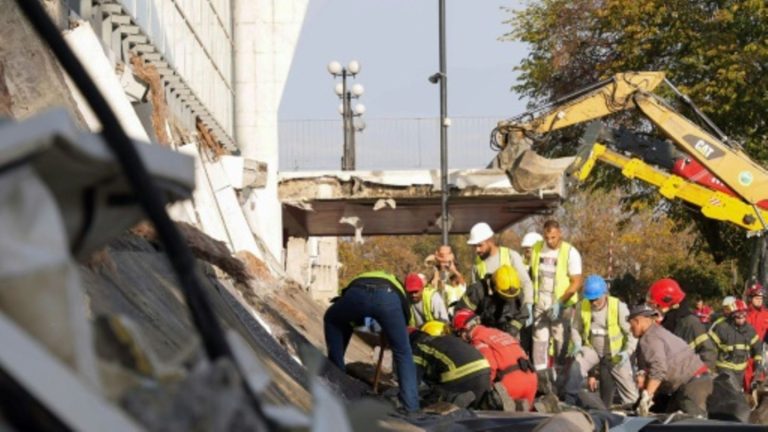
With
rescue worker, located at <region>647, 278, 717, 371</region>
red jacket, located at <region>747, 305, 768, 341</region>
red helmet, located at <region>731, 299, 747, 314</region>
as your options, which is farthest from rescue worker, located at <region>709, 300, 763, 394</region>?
red jacket, located at <region>747, 305, 768, 341</region>

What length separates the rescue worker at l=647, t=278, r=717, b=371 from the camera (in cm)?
1603

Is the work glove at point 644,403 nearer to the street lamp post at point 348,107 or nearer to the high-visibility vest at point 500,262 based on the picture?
the high-visibility vest at point 500,262

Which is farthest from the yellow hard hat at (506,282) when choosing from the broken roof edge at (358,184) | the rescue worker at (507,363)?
the broken roof edge at (358,184)

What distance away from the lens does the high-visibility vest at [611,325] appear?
14734 millimetres

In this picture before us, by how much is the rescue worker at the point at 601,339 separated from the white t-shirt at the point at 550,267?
25 cm

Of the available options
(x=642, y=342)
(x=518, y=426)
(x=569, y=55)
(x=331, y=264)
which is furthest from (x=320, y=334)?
(x=331, y=264)

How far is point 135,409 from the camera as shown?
1.77 meters

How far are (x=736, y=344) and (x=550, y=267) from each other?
111 inches

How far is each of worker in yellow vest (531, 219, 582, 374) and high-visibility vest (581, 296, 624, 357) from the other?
0.16 meters

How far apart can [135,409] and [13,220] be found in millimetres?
238

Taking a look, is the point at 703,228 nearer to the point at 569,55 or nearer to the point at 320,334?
the point at 569,55

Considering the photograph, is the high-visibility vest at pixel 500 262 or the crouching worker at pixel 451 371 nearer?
the crouching worker at pixel 451 371

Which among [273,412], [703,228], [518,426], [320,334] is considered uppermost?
[273,412]

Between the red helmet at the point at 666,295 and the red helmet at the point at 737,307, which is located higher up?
the red helmet at the point at 666,295
